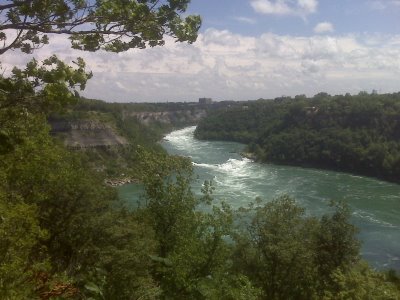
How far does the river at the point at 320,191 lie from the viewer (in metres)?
29.5

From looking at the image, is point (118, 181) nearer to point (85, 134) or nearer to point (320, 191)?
point (85, 134)

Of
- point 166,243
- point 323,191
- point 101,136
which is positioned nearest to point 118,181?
point 101,136

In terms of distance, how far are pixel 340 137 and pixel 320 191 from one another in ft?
104

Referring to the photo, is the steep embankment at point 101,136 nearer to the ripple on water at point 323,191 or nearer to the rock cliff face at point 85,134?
the rock cliff face at point 85,134

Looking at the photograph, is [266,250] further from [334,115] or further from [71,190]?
[334,115]

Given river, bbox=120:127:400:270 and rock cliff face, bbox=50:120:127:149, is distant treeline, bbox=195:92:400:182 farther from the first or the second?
rock cliff face, bbox=50:120:127:149

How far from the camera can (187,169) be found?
17.2m

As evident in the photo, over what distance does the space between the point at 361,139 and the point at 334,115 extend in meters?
11.5

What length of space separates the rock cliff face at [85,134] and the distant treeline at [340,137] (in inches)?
1025

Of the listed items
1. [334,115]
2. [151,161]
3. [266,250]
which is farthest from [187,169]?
[334,115]

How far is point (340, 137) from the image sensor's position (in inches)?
2963

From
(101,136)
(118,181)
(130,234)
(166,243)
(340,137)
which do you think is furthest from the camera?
(340,137)

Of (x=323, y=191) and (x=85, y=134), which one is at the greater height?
(x=85, y=134)

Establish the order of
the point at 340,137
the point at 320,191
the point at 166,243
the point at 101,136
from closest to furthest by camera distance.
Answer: the point at 166,243, the point at 320,191, the point at 101,136, the point at 340,137
